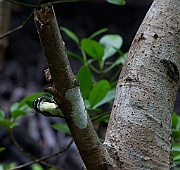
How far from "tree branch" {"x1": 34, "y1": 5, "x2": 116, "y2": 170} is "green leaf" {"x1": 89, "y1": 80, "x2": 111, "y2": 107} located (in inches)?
11.6

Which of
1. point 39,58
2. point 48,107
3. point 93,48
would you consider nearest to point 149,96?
point 48,107

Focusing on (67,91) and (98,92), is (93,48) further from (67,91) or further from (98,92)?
(67,91)

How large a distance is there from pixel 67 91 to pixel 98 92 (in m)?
0.36

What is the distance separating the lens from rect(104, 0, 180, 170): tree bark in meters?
0.53

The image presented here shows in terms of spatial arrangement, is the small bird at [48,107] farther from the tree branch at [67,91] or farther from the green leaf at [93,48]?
the green leaf at [93,48]

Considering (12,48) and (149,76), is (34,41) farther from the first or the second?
(149,76)

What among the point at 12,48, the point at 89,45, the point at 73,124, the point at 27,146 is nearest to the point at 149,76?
the point at 73,124

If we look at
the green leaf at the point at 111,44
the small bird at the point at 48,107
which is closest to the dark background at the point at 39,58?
the green leaf at the point at 111,44

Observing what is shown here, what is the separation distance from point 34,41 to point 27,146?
76 centimetres

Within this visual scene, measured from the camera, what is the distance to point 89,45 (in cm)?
93

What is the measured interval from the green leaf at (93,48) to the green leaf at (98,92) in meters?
0.16

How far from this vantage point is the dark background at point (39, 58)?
7.13 ft

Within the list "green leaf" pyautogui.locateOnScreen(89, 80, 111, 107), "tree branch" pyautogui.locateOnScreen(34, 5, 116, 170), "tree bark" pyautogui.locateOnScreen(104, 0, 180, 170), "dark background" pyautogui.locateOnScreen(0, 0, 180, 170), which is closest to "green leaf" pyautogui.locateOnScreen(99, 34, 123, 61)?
"green leaf" pyautogui.locateOnScreen(89, 80, 111, 107)

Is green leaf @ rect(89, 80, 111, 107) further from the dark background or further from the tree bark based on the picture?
the dark background
